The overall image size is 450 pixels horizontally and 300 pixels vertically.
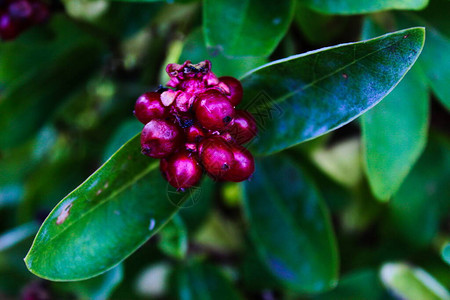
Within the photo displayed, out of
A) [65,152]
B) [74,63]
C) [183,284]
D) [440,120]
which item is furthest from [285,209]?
[65,152]

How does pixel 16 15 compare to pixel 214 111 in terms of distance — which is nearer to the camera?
pixel 214 111

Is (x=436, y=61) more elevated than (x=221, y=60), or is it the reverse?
(x=221, y=60)

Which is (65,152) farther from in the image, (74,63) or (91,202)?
(91,202)

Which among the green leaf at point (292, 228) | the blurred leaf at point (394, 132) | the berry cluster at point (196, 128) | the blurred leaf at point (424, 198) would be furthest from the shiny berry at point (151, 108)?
the blurred leaf at point (424, 198)

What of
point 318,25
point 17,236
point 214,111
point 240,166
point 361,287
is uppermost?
point 214,111

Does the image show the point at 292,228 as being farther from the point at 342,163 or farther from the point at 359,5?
the point at 359,5

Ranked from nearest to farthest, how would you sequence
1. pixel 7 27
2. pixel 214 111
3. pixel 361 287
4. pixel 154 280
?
pixel 214 111 < pixel 7 27 < pixel 361 287 < pixel 154 280

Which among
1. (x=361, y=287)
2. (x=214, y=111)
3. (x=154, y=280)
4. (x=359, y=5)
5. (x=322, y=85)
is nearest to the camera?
(x=214, y=111)

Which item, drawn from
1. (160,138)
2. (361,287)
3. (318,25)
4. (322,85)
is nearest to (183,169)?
(160,138)
